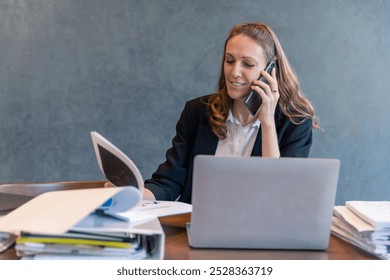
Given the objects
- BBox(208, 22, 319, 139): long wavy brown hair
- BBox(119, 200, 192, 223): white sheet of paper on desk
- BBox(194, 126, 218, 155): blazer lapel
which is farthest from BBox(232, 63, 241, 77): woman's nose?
BBox(119, 200, 192, 223): white sheet of paper on desk

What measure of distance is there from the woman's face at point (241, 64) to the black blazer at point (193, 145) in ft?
0.62

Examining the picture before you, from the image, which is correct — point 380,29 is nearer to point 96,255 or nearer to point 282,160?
point 282,160

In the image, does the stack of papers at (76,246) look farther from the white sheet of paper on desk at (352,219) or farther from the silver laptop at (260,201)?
the white sheet of paper on desk at (352,219)

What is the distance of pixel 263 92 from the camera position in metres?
2.01

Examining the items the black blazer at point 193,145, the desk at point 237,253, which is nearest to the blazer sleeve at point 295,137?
the black blazer at point 193,145

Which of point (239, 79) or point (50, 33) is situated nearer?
point (239, 79)

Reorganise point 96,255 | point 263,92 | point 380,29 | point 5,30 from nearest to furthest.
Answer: point 96,255
point 263,92
point 5,30
point 380,29

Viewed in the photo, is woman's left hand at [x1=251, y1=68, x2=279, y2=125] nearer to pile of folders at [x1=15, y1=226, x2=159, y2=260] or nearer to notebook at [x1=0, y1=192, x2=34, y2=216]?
notebook at [x1=0, y1=192, x2=34, y2=216]

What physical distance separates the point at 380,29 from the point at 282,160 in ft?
8.57

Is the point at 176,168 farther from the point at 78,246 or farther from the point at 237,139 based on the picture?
the point at 78,246

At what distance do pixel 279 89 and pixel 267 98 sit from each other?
186 millimetres

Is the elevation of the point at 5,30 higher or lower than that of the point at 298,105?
higher

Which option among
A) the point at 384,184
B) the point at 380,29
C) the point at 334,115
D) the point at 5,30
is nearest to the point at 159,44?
the point at 5,30

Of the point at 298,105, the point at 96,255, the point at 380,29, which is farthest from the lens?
the point at 380,29
